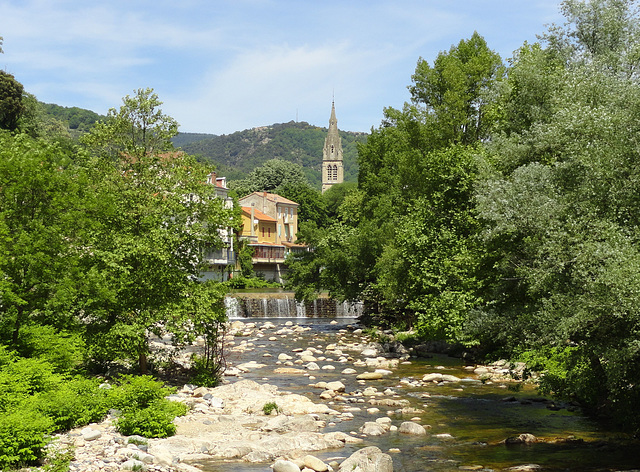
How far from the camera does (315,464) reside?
13.9 metres

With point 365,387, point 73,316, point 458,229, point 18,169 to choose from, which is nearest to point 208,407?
point 73,316

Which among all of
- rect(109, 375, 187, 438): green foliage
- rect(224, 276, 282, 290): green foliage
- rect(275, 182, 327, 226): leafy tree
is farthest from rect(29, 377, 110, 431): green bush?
rect(275, 182, 327, 226): leafy tree

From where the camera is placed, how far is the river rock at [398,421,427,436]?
17.6 m

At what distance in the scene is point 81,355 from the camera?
1883cm

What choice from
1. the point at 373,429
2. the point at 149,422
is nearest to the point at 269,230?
the point at 373,429

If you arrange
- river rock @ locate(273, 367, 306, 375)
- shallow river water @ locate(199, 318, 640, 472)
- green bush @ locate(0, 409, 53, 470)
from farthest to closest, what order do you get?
river rock @ locate(273, 367, 306, 375)
shallow river water @ locate(199, 318, 640, 472)
green bush @ locate(0, 409, 53, 470)

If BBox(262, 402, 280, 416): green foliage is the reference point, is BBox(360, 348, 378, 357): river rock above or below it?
below

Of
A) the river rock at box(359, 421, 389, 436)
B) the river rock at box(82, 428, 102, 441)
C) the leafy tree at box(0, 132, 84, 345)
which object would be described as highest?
the leafy tree at box(0, 132, 84, 345)

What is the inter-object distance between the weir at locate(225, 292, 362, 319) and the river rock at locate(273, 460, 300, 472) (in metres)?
46.1

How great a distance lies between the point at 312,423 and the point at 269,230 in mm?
74872

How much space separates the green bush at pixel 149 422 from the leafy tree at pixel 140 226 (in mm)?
4588

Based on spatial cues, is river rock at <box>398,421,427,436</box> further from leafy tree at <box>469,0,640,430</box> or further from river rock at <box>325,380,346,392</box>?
river rock at <box>325,380,346,392</box>

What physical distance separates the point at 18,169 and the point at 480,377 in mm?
19806

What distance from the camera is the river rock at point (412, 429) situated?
17600mm
